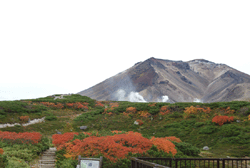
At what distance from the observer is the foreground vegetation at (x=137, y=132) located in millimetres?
10609

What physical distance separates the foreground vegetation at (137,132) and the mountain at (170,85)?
3740 inches

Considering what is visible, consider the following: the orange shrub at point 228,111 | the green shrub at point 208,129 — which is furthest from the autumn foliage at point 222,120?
the orange shrub at point 228,111

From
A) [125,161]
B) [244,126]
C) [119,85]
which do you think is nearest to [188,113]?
[244,126]

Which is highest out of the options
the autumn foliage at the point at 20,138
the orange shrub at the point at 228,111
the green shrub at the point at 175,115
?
the orange shrub at the point at 228,111

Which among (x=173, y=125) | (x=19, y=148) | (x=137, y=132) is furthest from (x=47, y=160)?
(x=173, y=125)

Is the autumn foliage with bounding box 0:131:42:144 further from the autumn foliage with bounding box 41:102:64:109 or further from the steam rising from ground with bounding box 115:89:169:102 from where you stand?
the steam rising from ground with bounding box 115:89:169:102

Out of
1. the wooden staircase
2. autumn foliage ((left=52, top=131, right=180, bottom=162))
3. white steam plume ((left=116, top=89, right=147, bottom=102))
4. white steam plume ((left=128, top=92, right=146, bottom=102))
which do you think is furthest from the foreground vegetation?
white steam plume ((left=116, top=89, right=147, bottom=102))

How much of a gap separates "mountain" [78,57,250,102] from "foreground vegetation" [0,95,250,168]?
95.0 m

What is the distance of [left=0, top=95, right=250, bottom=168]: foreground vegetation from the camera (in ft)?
34.8

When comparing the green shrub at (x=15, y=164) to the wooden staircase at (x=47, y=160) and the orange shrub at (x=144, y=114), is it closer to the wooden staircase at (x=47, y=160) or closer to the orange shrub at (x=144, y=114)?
the wooden staircase at (x=47, y=160)

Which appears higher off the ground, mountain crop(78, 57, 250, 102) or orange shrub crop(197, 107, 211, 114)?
mountain crop(78, 57, 250, 102)

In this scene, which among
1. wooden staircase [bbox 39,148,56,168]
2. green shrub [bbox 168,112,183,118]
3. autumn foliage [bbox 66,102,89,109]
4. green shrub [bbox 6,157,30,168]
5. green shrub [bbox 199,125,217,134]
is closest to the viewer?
green shrub [bbox 6,157,30,168]

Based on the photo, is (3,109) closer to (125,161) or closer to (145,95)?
(125,161)

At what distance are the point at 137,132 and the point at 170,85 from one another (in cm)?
13207
